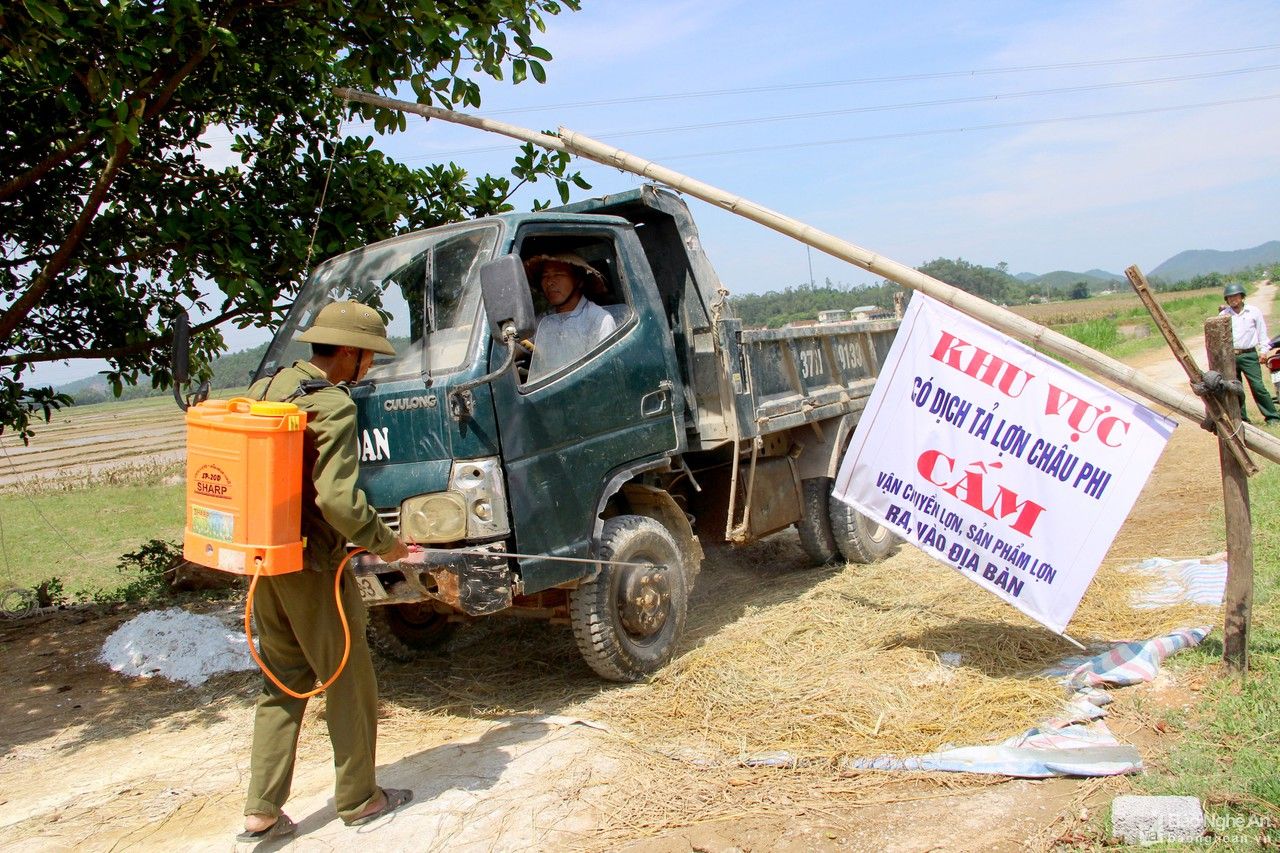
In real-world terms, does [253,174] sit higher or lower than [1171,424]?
higher

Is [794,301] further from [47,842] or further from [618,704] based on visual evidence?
[47,842]

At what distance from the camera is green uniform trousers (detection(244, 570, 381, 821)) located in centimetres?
358

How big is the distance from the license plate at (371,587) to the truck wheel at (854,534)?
377cm

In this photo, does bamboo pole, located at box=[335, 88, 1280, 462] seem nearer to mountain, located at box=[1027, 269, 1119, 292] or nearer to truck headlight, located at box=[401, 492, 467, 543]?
truck headlight, located at box=[401, 492, 467, 543]

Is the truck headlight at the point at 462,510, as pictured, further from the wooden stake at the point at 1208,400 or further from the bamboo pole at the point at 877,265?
the wooden stake at the point at 1208,400

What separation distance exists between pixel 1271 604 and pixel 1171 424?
154 centimetres

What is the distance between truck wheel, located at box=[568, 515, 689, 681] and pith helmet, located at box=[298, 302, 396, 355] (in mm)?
1670

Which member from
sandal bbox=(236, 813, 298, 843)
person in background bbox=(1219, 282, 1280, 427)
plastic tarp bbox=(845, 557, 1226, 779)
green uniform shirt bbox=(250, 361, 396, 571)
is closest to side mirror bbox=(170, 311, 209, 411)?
green uniform shirt bbox=(250, 361, 396, 571)

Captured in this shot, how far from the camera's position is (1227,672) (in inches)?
163

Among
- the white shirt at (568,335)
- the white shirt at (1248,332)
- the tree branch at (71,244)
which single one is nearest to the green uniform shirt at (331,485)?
the white shirt at (568,335)

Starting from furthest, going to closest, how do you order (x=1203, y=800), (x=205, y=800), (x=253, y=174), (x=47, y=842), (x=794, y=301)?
(x=794, y=301)
(x=253, y=174)
(x=205, y=800)
(x=47, y=842)
(x=1203, y=800)

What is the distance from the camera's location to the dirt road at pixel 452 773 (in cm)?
342

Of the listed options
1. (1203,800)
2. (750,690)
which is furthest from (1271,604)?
(750,690)

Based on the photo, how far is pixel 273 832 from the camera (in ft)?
11.9
